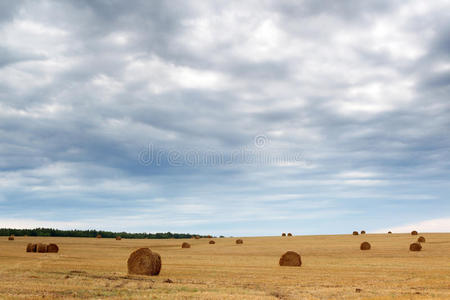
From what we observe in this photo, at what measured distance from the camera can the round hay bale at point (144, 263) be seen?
2438 cm

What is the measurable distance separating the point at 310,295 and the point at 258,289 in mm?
2485

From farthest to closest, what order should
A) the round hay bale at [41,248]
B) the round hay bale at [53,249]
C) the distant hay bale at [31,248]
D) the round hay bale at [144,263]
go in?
the round hay bale at [53,249] < the round hay bale at [41,248] < the distant hay bale at [31,248] < the round hay bale at [144,263]

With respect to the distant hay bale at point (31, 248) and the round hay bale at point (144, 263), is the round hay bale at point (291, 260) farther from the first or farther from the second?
the distant hay bale at point (31, 248)

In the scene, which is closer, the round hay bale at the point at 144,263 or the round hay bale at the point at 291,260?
the round hay bale at the point at 144,263

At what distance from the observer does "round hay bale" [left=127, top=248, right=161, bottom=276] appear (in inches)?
960

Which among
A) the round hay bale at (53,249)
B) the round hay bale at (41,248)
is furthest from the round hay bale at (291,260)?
the round hay bale at (41,248)

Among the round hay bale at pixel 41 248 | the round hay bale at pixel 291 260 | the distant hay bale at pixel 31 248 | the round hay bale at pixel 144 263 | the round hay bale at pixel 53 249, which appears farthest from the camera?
the round hay bale at pixel 53 249

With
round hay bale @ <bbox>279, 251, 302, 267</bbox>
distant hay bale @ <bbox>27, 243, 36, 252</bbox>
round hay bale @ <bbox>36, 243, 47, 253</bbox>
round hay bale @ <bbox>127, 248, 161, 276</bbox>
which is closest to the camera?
round hay bale @ <bbox>127, 248, 161, 276</bbox>

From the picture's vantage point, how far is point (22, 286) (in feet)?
57.4

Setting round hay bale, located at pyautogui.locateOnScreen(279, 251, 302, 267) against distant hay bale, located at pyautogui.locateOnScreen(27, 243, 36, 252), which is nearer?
round hay bale, located at pyautogui.locateOnScreen(279, 251, 302, 267)

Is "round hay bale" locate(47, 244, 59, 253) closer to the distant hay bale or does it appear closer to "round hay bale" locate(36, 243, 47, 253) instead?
"round hay bale" locate(36, 243, 47, 253)

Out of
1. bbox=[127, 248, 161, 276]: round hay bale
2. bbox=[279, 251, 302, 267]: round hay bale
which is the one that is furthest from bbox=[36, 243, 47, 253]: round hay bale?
bbox=[279, 251, 302, 267]: round hay bale

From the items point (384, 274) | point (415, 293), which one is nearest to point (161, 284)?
point (415, 293)

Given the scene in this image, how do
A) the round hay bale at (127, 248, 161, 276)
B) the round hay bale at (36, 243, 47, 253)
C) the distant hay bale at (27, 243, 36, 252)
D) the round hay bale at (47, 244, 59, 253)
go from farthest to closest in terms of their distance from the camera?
the round hay bale at (47, 244, 59, 253) < the round hay bale at (36, 243, 47, 253) < the distant hay bale at (27, 243, 36, 252) < the round hay bale at (127, 248, 161, 276)
